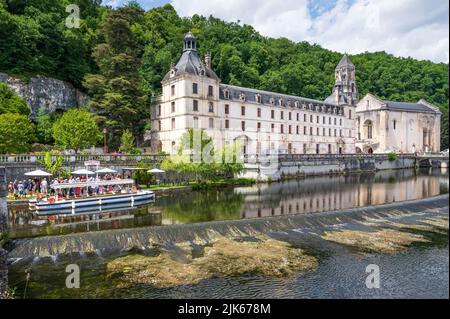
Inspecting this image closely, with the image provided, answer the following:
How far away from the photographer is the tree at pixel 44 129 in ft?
143

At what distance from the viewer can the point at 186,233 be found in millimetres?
19219

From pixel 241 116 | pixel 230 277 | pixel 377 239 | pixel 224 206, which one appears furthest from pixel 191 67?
pixel 230 277

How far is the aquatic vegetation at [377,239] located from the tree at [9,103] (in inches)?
1396

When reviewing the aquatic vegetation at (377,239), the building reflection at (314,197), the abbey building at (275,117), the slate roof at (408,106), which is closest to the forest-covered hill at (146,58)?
the abbey building at (275,117)

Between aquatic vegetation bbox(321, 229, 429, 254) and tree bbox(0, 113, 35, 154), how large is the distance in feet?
99.3

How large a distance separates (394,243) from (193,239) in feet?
34.0

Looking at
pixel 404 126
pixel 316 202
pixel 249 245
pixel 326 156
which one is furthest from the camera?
pixel 404 126

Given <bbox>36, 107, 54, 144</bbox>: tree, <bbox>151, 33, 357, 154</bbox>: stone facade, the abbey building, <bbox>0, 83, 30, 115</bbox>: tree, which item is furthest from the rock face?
the abbey building

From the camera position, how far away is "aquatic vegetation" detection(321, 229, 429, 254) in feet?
56.6

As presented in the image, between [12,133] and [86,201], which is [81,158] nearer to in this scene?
[12,133]

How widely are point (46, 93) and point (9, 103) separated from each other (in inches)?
365
